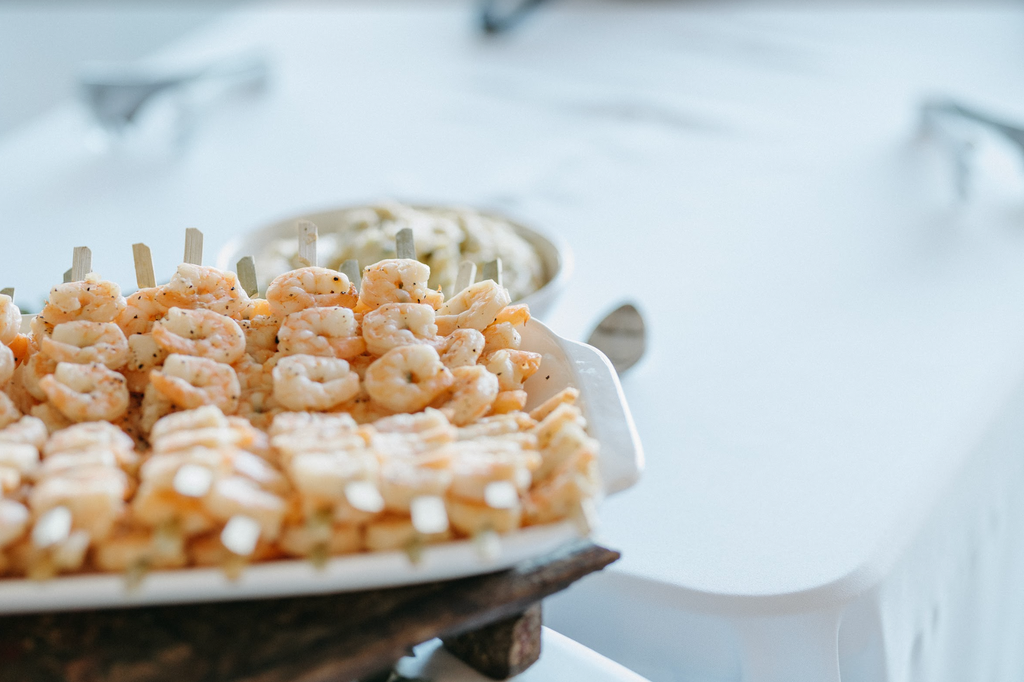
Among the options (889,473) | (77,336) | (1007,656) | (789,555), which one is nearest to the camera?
(77,336)

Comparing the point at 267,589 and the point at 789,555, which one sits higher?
the point at 267,589

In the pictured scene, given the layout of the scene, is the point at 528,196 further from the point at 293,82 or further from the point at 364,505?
the point at 364,505

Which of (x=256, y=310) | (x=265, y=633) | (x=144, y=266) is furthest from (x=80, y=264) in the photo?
(x=265, y=633)

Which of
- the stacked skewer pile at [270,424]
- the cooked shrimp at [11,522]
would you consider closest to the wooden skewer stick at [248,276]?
the stacked skewer pile at [270,424]

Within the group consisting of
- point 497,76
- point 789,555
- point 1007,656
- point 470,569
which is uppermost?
point 497,76

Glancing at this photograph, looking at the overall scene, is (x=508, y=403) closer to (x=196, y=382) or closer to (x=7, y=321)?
(x=196, y=382)

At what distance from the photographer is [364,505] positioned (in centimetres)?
49

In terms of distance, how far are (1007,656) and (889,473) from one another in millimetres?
387

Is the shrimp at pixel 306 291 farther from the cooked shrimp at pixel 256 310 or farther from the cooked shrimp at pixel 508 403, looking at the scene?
the cooked shrimp at pixel 508 403

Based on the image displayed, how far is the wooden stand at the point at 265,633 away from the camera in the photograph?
20.2 inches

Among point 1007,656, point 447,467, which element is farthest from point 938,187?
Result: point 447,467

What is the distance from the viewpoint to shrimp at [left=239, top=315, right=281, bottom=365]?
67 centimetres

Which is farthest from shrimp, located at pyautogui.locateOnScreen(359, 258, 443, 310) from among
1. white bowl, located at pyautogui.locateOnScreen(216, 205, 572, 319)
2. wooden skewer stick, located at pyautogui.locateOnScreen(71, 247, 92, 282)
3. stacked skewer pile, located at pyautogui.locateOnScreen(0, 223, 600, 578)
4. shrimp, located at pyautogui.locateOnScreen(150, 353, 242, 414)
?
white bowl, located at pyautogui.locateOnScreen(216, 205, 572, 319)

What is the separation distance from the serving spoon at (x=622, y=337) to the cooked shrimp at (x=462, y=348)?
428mm
